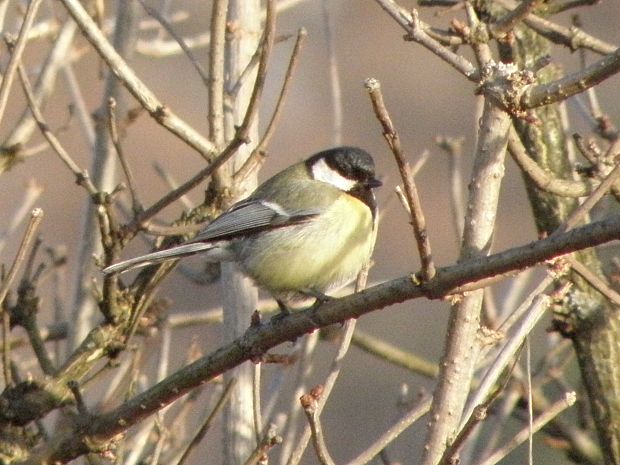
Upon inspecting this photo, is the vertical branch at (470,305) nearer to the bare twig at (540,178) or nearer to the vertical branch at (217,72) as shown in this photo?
the bare twig at (540,178)

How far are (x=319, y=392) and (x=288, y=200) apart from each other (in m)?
1.82

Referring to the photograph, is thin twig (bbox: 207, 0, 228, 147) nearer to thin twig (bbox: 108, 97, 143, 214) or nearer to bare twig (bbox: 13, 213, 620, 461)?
thin twig (bbox: 108, 97, 143, 214)

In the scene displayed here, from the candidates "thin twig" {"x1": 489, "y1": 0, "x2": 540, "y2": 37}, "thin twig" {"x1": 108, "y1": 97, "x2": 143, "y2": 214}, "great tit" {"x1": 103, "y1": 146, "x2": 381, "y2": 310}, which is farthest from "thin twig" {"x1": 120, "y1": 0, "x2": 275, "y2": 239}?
"great tit" {"x1": 103, "y1": 146, "x2": 381, "y2": 310}

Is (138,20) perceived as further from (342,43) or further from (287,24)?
(342,43)

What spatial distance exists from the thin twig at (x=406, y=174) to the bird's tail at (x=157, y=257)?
105 centimetres

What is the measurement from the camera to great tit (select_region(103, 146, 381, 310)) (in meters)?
3.80

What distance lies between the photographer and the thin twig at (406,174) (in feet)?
6.57

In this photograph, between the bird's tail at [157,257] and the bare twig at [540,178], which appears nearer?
the bare twig at [540,178]

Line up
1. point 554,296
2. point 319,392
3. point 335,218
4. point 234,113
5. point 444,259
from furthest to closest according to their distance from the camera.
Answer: point 444,259, point 335,218, point 234,113, point 554,296, point 319,392

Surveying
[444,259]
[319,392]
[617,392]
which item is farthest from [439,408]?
[444,259]

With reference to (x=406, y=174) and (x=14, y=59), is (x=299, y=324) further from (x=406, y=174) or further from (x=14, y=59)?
(x=14, y=59)

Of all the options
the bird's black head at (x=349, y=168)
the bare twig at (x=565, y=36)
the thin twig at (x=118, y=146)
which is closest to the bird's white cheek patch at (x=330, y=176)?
the bird's black head at (x=349, y=168)

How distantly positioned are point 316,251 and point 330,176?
0.47 m

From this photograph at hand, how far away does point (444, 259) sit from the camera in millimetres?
12500
